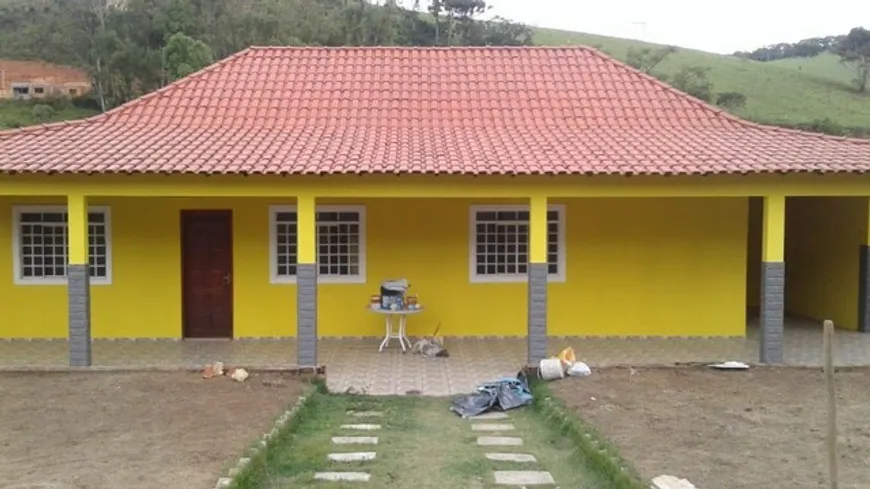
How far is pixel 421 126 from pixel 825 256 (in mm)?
7562

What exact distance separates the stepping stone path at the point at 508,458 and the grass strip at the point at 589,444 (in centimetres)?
41

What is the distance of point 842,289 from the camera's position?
48.5 feet

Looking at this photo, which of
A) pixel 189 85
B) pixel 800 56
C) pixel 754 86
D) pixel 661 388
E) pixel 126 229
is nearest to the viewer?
pixel 661 388

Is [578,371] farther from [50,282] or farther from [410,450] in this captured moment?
[50,282]

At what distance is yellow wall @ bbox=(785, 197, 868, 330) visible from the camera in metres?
14.5

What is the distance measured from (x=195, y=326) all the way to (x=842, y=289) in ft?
35.3

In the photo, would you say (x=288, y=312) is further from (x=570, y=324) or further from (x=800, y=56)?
(x=800, y=56)

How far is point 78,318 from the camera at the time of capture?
11.1m

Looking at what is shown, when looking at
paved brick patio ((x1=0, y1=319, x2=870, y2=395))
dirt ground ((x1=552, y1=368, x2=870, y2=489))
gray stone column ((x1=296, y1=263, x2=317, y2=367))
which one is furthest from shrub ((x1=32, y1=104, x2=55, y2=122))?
dirt ground ((x1=552, y1=368, x2=870, y2=489))

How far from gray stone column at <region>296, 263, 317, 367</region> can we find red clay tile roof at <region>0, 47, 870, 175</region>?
4.83ft

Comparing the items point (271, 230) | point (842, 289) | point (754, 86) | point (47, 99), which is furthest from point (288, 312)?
point (754, 86)

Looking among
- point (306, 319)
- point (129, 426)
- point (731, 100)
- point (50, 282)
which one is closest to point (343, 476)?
point (129, 426)

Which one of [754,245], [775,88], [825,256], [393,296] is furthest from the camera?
[775,88]

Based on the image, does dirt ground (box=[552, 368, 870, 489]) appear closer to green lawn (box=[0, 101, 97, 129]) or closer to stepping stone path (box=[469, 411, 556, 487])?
stepping stone path (box=[469, 411, 556, 487])
